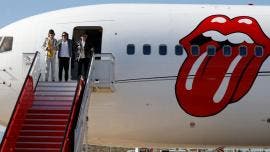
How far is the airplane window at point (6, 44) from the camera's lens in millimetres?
16891

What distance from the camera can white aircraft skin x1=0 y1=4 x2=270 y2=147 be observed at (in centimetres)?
1628

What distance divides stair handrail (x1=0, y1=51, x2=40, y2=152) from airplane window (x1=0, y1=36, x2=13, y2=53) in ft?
7.13

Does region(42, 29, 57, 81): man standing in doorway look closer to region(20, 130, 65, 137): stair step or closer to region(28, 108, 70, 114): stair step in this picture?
region(28, 108, 70, 114): stair step

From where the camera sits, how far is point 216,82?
648 inches


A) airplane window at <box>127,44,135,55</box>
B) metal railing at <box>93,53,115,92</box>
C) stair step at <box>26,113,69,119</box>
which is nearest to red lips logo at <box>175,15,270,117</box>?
airplane window at <box>127,44,135,55</box>

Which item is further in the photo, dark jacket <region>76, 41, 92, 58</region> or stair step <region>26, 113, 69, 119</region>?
dark jacket <region>76, 41, 92, 58</region>

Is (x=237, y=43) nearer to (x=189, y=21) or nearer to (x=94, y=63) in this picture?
(x=189, y=21)

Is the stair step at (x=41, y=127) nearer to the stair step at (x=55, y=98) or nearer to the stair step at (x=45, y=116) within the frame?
the stair step at (x=45, y=116)

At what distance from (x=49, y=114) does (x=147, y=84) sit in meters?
3.61

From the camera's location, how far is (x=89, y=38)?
1778cm

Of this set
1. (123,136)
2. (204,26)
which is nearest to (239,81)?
(204,26)

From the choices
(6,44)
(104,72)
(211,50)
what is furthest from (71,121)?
(211,50)

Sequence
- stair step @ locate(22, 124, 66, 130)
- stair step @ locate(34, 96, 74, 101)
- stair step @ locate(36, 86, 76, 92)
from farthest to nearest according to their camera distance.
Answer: stair step @ locate(36, 86, 76, 92) < stair step @ locate(34, 96, 74, 101) < stair step @ locate(22, 124, 66, 130)

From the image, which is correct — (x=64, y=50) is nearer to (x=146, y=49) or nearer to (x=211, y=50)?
(x=146, y=49)
